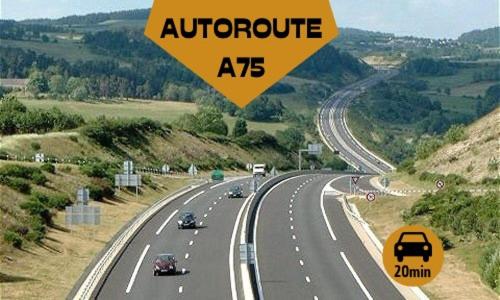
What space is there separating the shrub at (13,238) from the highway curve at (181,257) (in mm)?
7039

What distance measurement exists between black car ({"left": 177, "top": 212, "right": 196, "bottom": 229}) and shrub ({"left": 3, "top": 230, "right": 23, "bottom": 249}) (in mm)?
21276

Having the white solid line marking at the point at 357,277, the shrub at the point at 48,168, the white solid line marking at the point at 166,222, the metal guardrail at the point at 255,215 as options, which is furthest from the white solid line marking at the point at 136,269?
the shrub at the point at 48,168

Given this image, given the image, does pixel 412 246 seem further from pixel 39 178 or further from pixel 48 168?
pixel 48 168

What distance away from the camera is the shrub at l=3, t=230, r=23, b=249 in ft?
211

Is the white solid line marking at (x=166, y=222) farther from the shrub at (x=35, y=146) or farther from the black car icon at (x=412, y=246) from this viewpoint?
the black car icon at (x=412, y=246)

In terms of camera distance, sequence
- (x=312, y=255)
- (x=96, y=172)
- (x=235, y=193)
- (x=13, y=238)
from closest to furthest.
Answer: (x=13, y=238)
(x=312, y=255)
(x=96, y=172)
(x=235, y=193)

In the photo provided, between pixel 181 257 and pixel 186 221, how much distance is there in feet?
55.4

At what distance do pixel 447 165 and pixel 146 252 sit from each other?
6086 cm

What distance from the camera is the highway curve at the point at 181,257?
179 feet

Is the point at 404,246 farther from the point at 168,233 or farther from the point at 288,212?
the point at 288,212

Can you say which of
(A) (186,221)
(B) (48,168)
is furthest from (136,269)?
(B) (48,168)

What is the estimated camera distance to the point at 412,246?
21.6m

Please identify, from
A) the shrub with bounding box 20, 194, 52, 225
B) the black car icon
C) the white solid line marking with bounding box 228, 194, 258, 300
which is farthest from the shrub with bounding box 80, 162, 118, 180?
the black car icon

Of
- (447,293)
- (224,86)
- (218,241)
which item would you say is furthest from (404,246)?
(218,241)
